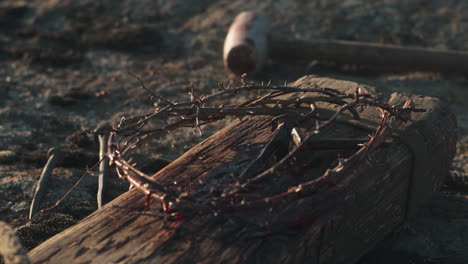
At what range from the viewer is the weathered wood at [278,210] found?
223cm

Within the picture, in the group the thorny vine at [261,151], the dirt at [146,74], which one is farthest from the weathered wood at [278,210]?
the dirt at [146,74]

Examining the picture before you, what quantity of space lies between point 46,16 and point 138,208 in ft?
20.2

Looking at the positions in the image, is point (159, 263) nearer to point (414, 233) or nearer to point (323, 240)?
point (323, 240)

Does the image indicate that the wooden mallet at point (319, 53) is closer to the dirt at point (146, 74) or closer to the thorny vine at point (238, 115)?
the dirt at point (146, 74)

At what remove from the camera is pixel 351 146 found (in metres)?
2.80

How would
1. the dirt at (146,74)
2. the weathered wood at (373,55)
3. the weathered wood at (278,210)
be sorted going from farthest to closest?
the weathered wood at (373,55) < the dirt at (146,74) < the weathered wood at (278,210)

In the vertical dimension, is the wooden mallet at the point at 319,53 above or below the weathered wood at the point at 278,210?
above

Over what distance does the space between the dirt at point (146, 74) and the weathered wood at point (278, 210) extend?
442mm

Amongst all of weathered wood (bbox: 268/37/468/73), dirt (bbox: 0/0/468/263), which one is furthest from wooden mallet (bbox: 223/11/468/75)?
dirt (bbox: 0/0/468/263)

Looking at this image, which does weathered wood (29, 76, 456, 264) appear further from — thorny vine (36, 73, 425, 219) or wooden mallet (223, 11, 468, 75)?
wooden mallet (223, 11, 468, 75)

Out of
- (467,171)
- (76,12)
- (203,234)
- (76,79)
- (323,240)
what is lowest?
(467,171)

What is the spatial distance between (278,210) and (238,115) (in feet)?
2.31

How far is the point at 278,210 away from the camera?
2385mm

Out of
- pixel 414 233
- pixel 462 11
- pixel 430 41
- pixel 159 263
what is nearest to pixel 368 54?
pixel 430 41
